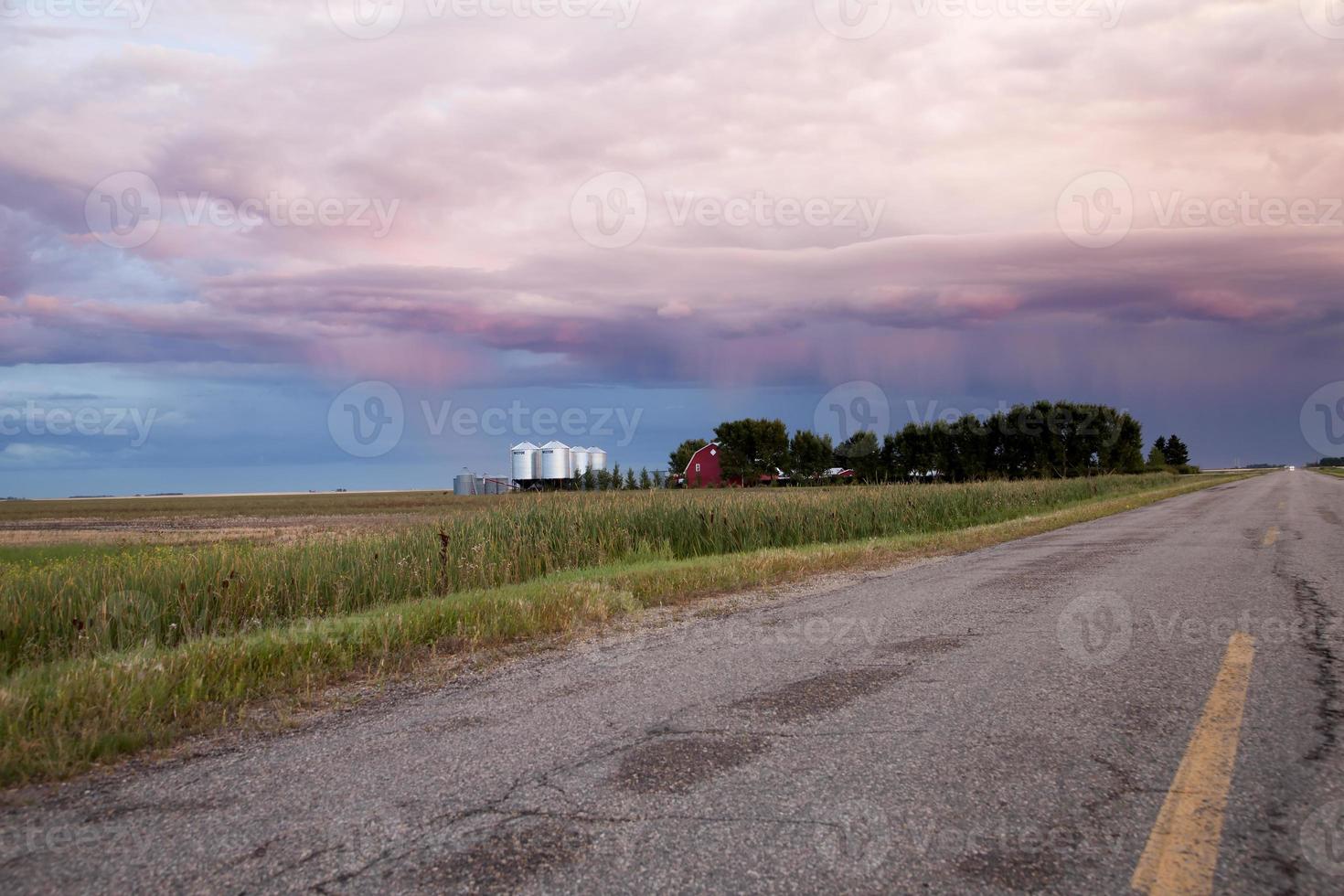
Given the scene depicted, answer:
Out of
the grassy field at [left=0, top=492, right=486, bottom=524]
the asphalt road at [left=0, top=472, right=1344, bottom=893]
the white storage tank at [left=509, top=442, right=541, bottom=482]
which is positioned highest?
the white storage tank at [left=509, top=442, right=541, bottom=482]

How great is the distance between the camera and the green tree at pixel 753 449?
336 ft

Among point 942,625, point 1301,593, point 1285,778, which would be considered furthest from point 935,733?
point 1301,593

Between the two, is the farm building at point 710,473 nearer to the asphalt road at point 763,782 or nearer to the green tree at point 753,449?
the green tree at point 753,449

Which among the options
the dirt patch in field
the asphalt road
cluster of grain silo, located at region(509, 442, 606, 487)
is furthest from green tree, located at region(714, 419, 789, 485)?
the asphalt road

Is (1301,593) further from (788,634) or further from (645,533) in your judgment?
(645,533)

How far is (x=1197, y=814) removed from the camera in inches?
129

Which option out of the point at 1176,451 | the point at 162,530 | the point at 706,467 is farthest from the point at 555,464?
the point at 1176,451

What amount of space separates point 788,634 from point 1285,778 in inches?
160

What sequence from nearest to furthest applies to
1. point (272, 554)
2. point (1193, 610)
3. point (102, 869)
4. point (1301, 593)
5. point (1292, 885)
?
point (1292, 885) < point (102, 869) < point (1193, 610) < point (1301, 593) < point (272, 554)

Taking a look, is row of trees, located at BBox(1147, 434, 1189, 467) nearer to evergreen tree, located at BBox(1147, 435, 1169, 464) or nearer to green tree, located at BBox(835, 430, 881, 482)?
evergreen tree, located at BBox(1147, 435, 1169, 464)

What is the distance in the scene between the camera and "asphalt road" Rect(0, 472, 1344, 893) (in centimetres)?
293

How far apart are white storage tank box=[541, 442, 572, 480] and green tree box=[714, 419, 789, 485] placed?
25.0 metres

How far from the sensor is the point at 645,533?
711 inches

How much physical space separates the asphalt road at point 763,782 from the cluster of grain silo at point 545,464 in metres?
78.1
